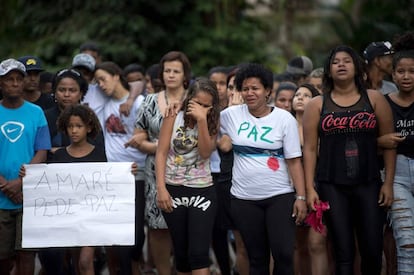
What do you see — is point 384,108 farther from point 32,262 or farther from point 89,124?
point 32,262

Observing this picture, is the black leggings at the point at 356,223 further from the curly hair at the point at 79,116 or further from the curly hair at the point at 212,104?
the curly hair at the point at 79,116

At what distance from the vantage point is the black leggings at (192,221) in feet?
24.0

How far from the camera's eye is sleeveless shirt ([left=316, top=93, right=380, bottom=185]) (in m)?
7.10

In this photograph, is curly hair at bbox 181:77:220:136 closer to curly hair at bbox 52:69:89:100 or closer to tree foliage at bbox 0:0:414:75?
curly hair at bbox 52:69:89:100

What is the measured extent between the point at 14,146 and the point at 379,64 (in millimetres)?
3919

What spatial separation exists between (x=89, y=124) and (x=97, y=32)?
787cm

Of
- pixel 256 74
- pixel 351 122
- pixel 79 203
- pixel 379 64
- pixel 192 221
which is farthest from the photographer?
pixel 379 64

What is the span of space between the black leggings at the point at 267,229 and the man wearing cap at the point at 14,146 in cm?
206

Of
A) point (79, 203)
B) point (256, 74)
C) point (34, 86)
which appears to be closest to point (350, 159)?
point (256, 74)

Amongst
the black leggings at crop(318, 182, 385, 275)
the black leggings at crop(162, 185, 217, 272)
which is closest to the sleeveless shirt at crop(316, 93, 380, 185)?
the black leggings at crop(318, 182, 385, 275)

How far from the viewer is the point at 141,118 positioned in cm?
835

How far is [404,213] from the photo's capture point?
286 inches

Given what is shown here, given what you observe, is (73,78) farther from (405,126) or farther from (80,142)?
(405,126)

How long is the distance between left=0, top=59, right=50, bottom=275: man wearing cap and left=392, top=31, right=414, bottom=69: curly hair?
3387mm
